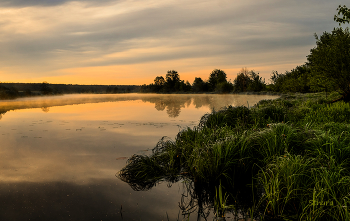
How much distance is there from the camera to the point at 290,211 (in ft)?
13.3

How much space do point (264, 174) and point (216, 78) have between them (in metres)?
90.4

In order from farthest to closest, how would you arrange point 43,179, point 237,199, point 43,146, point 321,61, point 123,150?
point 321,61, point 43,146, point 123,150, point 43,179, point 237,199

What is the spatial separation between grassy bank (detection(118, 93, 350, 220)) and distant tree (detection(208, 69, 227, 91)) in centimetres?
8217

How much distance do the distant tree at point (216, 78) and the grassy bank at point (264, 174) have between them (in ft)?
270

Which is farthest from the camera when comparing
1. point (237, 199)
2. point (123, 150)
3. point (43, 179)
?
point (123, 150)

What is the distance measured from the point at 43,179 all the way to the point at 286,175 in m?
5.53

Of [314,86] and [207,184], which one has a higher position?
[314,86]

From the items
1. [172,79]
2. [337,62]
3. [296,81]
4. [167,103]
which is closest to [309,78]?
[337,62]

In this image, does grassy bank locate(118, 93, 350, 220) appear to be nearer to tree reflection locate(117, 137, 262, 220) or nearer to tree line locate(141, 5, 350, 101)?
tree reflection locate(117, 137, 262, 220)

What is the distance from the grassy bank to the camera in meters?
4.00

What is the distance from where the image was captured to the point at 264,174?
14.6ft

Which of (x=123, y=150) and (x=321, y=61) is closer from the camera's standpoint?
(x=123, y=150)

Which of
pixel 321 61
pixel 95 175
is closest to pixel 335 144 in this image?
pixel 95 175

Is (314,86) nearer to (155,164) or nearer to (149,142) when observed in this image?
(149,142)
